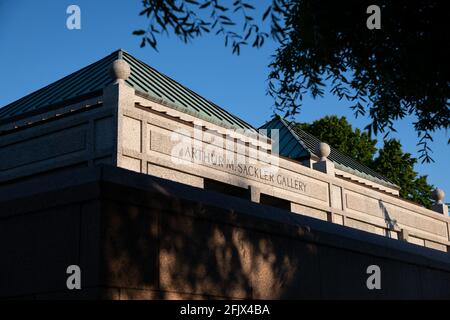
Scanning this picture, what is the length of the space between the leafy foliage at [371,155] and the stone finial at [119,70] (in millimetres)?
31284

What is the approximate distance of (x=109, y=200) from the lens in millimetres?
7762

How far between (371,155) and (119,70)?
33.4 meters

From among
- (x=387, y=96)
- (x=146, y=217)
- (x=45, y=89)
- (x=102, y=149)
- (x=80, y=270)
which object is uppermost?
(x=45, y=89)

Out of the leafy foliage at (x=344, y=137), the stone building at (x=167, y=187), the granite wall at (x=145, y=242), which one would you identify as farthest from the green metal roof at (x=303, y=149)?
the granite wall at (x=145, y=242)

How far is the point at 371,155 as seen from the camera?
5219 cm

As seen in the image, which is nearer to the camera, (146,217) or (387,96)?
(146,217)

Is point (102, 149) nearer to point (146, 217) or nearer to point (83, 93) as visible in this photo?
point (83, 93)

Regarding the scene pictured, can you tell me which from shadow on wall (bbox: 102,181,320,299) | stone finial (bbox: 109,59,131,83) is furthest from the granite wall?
stone finial (bbox: 109,59,131,83)

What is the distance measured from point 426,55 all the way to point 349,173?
74.6 ft

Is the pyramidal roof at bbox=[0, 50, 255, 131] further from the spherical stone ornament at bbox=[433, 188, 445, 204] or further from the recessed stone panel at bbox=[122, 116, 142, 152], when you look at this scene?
the spherical stone ornament at bbox=[433, 188, 445, 204]

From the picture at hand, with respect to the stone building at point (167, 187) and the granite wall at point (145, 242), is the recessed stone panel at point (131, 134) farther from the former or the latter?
the granite wall at point (145, 242)

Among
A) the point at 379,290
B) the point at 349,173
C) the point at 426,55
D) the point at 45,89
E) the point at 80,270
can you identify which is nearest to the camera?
the point at 80,270

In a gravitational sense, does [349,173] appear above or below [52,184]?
above

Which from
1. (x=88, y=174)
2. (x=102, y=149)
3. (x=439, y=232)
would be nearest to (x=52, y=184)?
(x=88, y=174)
